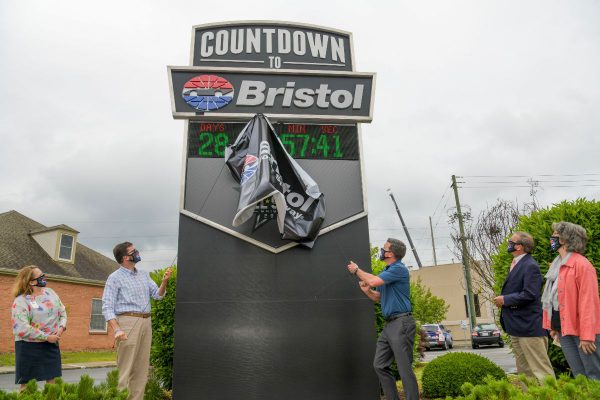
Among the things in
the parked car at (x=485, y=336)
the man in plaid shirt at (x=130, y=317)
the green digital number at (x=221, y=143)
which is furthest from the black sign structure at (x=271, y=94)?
the parked car at (x=485, y=336)

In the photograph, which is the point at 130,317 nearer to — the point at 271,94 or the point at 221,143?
the point at 221,143

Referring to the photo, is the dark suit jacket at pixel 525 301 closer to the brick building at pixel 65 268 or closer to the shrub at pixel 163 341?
the shrub at pixel 163 341

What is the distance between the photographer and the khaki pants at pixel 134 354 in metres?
5.29

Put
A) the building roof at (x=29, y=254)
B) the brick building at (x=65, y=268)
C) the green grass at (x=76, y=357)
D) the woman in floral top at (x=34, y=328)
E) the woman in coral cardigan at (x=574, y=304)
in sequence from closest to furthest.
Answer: the woman in coral cardigan at (x=574, y=304) → the woman in floral top at (x=34, y=328) → the green grass at (x=76, y=357) → the building roof at (x=29, y=254) → the brick building at (x=65, y=268)

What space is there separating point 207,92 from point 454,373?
197 inches

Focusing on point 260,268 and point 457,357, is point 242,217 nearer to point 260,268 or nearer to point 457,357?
point 260,268

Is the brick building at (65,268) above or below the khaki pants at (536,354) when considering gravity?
above

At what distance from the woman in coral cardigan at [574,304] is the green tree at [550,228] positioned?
63.7 inches

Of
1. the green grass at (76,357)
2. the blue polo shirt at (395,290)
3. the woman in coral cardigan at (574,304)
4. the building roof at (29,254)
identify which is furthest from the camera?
the building roof at (29,254)

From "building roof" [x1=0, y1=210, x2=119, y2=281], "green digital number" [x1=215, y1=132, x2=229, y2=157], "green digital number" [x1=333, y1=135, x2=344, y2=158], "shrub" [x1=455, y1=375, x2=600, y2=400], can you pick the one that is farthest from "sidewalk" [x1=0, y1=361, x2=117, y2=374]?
"shrub" [x1=455, y1=375, x2=600, y2=400]

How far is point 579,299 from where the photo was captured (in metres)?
4.46

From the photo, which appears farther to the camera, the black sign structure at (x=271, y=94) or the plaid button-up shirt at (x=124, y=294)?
the black sign structure at (x=271, y=94)

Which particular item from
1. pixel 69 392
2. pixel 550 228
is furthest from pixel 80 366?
pixel 69 392

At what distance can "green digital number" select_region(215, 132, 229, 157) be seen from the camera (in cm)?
605
